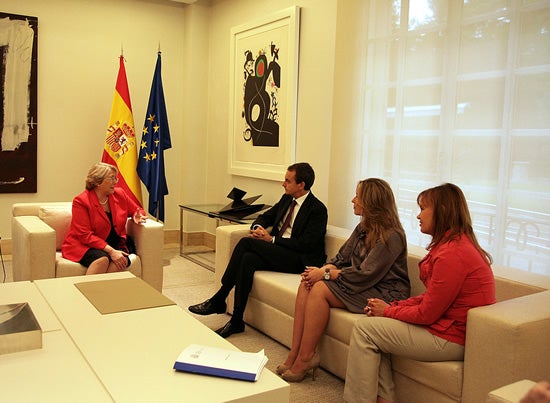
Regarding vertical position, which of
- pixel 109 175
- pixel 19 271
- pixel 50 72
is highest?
pixel 50 72

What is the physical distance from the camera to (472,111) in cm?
320

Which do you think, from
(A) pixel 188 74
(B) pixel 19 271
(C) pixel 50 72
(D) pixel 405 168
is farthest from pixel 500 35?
(C) pixel 50 72

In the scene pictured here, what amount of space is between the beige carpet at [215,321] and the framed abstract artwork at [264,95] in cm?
110

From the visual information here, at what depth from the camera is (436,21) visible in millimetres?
3418

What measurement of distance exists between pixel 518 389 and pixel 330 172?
2.75 m

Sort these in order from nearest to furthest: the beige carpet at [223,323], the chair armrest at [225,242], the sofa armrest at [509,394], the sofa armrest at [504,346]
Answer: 1. the sofa armrest at [509,394]
2. the sofa armrest at [504,346]
3. the beige carpet at [223,323]
4. the chair armrest at [225,242]

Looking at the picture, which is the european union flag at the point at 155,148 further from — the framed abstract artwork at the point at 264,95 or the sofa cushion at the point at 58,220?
the sofa cushion at the point at 58,220

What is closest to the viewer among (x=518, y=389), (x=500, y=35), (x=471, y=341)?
(x=518, y=389)

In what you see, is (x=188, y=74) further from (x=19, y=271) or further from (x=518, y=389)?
(x=518, y=389)

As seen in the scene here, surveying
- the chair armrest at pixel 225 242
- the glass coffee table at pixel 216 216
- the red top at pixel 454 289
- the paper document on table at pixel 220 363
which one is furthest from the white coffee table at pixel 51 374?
the glass coffee table at pixel 216 216

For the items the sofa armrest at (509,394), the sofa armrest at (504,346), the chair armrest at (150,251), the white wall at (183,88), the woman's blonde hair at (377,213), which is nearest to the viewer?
the sofa armrest at (509,394)

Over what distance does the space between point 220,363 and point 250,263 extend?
1.83m

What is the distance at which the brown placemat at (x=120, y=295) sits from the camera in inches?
92.5

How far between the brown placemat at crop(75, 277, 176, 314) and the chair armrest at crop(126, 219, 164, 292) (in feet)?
3.66
